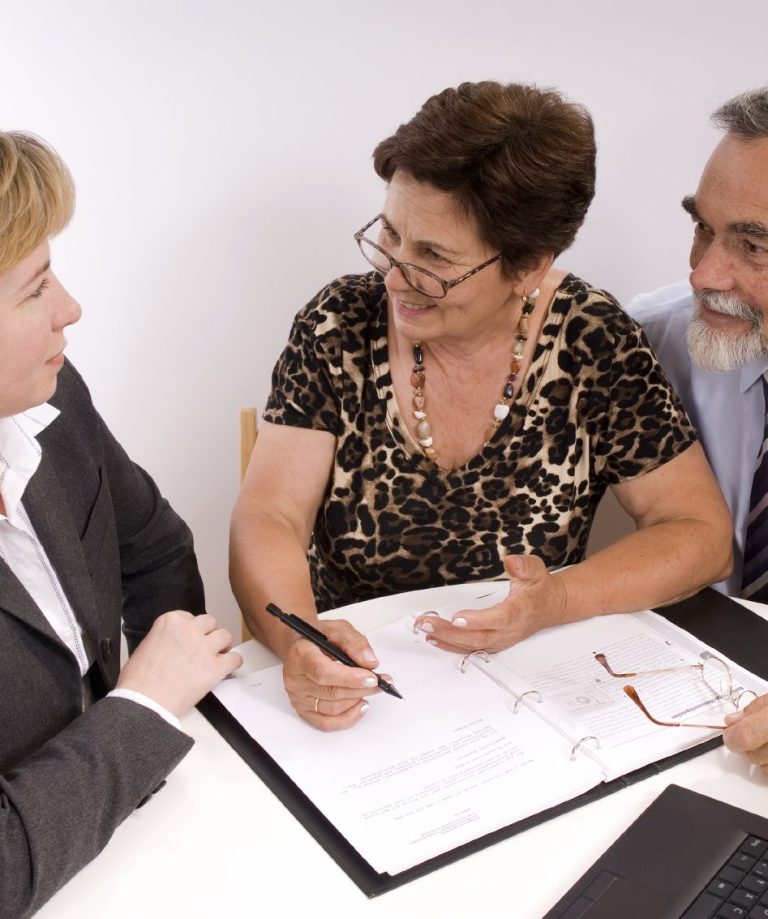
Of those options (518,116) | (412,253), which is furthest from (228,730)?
(518,116)

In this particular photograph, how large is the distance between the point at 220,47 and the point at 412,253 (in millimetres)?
777

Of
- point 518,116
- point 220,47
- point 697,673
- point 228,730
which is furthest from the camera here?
point 220,47

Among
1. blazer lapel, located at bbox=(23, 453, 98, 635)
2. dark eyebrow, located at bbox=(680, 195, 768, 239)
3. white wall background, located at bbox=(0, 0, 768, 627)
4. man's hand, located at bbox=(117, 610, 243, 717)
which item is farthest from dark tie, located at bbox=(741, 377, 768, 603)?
blazer lapel, located at bbox=(23, 453, 98, 635)

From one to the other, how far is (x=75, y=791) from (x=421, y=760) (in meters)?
0.39

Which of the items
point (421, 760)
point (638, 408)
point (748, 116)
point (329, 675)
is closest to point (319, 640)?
point (329, 675)

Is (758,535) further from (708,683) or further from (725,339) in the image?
(708,683)

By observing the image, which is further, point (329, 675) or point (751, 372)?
point (751, 372)

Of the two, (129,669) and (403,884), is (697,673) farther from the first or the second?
(129,669)

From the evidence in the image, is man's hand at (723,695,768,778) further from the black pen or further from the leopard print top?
the leopard print top

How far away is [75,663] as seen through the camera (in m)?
1.32

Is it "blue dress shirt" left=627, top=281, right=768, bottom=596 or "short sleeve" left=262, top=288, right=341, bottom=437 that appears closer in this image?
"short sleeve" left=262, top=288, right=341, bottom=437

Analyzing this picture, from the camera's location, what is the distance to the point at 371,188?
2.36m

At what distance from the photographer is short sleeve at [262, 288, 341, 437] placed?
1875mm

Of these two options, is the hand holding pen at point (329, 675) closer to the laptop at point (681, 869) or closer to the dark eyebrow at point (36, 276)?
the laptop at point (681, 869)
